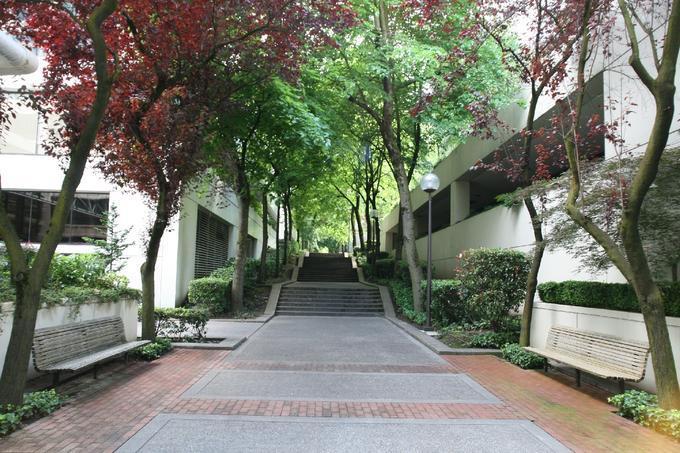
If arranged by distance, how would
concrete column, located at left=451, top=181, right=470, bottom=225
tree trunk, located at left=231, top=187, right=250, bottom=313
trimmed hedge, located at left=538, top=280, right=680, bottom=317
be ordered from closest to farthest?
trimmed hedge, located at left=538, top=280, right=680, bottom=317 → tree trunk, located at left=231, top=187, right=250, bottom=313 → concrete column, located at left=451, top=181, right=470, bottom=225

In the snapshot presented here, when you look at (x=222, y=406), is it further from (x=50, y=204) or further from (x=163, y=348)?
(x=50, y=204)

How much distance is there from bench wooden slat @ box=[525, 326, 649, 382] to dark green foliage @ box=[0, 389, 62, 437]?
21.4 feet

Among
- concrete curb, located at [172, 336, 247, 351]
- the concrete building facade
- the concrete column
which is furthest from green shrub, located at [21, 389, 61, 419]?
the concrete column

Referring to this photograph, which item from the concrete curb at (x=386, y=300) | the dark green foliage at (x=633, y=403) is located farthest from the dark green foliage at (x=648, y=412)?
the concrete curb at (x=386, y=300)

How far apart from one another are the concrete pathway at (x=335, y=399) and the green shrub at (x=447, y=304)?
8.28 feet

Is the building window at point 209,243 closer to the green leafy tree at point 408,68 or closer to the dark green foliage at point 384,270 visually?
the dark green foliage at point 384,270

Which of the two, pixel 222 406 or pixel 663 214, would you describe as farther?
pixel 663 214

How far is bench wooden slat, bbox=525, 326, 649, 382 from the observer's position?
627 cm

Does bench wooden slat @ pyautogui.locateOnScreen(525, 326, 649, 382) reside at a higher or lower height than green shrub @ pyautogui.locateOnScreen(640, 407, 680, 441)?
higher

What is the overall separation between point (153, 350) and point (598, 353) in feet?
24.1

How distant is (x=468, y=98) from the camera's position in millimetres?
13469

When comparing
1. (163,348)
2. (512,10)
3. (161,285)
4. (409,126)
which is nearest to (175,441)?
(163,348)

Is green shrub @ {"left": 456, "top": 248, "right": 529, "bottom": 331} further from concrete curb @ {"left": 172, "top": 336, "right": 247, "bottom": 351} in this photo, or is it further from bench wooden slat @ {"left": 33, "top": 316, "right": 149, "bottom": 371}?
bench wooden slat @ {"left": 33, "top": 316, "right": 149, "bottom": 371}

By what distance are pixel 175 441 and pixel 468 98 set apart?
37.2ft
